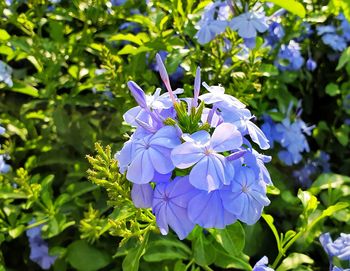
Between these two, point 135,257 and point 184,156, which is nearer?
point 184,156

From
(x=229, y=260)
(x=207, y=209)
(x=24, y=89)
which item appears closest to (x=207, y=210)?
(x=207, y=209)

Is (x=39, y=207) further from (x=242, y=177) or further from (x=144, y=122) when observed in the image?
(x=242, y=177)

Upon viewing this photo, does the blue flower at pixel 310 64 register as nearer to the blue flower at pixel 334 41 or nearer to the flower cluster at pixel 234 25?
the blue flower at pixel 334 41

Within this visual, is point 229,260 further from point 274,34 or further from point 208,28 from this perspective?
point 274,34

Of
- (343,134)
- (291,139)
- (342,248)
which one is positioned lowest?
(343,134)

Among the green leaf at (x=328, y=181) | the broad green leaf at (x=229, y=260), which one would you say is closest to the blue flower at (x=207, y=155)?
the broad green leaf at (x=229, y=260)
